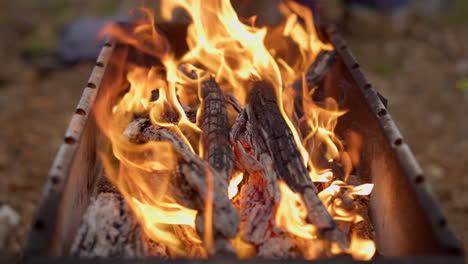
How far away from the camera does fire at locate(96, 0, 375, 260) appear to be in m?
1.74

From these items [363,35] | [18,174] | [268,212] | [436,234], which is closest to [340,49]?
[268,212]

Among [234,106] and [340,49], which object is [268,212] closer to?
[234,106]

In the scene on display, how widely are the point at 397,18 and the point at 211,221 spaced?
545 centimetres

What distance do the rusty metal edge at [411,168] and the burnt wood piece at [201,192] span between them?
0.67 m

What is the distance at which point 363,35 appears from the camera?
5.95 metres

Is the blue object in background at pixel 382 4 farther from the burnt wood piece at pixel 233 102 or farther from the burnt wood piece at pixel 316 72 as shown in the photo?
the burnt wood piece at pixel 233 102

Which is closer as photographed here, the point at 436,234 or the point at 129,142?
the point at 436,234

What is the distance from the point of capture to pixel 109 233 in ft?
5.33

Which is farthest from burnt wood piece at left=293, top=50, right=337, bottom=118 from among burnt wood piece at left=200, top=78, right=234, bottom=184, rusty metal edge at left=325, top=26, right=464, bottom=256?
burnt wood piece at left=200, top=78, right=234, bottom=184

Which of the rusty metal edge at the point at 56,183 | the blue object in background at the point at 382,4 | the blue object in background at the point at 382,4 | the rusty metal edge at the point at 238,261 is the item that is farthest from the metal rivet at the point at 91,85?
the blue object in background at the point at 382,4

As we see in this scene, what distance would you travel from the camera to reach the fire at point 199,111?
5.71 feet

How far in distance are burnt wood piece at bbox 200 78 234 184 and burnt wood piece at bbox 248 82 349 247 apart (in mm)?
166

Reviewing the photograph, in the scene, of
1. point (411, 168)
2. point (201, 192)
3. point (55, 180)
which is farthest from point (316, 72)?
point (55, 180)

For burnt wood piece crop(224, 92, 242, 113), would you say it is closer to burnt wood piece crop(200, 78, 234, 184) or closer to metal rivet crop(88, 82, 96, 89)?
burnt wood piece crop(200, 78, 234, 184)
